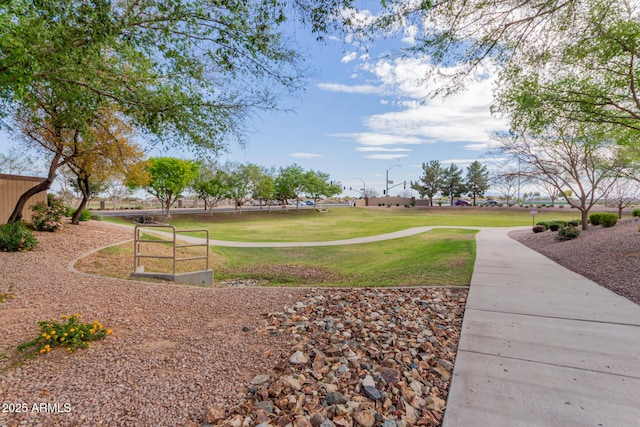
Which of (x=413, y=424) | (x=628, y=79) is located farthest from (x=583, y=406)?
(x=628, y=79)

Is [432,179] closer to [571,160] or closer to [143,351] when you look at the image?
[571,160]

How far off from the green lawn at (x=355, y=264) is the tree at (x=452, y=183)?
5053cm

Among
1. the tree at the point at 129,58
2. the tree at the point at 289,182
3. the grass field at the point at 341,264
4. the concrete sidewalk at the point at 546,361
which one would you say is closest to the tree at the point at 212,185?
the tree at the point at 289,182

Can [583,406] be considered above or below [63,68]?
below

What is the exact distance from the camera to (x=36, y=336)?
3.98 m

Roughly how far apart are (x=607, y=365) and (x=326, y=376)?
9.52 ft

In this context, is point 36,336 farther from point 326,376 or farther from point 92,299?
point 326,376

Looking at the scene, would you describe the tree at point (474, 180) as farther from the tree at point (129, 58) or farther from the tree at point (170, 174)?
the tree at point (129, 58)

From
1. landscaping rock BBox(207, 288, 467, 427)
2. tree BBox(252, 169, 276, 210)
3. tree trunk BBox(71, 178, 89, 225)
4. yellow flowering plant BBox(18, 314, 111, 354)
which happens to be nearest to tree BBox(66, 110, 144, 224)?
tree trunk BBox(71, 178, 89, 225)

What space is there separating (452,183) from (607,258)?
58.1 metres

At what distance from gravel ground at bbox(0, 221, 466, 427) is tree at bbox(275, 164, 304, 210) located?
1741 inches

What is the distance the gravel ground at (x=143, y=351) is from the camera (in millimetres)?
2707

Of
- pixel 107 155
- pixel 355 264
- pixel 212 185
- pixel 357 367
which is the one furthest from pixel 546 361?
pixel 212 185

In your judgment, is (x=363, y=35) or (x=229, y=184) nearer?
(x=363, y=35)
